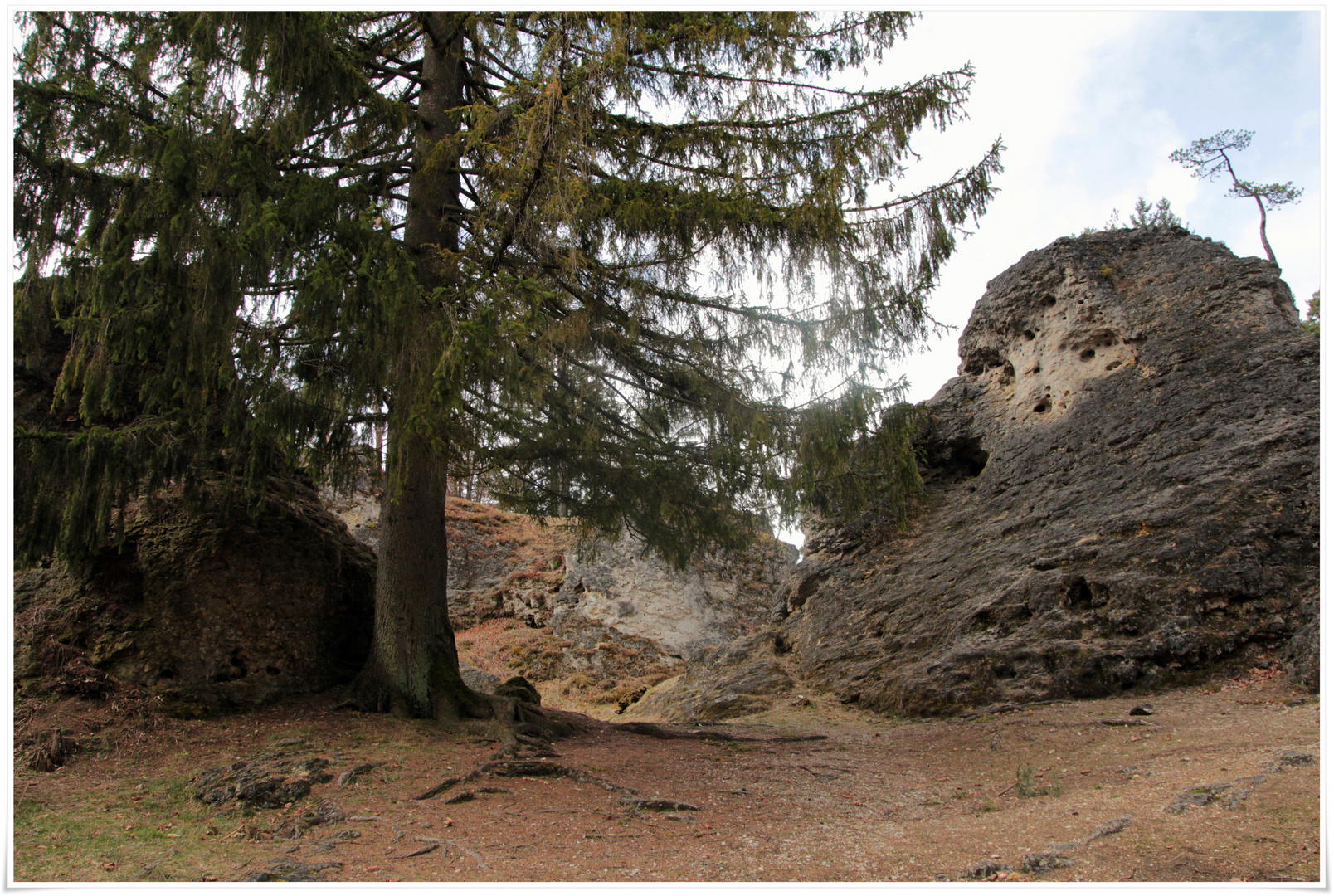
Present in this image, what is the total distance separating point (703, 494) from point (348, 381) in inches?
142

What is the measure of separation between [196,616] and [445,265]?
12.6 ft

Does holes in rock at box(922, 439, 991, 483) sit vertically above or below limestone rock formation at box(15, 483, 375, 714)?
above

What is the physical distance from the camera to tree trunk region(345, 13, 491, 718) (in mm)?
6297

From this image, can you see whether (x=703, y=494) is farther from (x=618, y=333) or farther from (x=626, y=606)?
(x=626, y=606)

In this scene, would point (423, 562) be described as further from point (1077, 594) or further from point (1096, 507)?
point (1096, 507)

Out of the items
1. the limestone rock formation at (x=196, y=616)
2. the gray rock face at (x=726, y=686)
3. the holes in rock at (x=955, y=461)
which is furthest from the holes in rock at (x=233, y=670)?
the holes in rock at (x=955, y=461)

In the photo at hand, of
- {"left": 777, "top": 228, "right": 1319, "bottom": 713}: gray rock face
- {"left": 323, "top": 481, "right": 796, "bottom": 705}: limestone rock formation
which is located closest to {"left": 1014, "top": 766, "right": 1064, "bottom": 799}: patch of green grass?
{"left": 777, "top": 228, "right": 1319, "bottom": 713}: gray rock face

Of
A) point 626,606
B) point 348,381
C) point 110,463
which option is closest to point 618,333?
point 348,381

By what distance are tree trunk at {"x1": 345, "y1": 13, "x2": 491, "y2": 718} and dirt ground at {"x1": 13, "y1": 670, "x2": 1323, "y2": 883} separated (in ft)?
1.31

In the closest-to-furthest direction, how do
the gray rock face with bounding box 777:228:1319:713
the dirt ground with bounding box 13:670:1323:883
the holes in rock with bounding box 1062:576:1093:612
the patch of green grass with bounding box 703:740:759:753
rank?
the dirt ground with bounding box 13:670:1323:883 < the patch of green grass with bounding box 703:740:759:753 < the gray rock face with bounding box 777:228:1319:713 < the holes in rock with bounding box 1062:576:1093:612

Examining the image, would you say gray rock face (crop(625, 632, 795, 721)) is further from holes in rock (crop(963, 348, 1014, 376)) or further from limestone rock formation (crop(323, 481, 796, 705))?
holes in rock (crop(963, 348, 1014, 376))

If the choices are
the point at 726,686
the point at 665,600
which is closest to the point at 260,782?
the point at 726,686

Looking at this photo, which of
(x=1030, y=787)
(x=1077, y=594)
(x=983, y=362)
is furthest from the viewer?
(x=983, y=362)

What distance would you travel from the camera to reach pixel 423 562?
661cm
